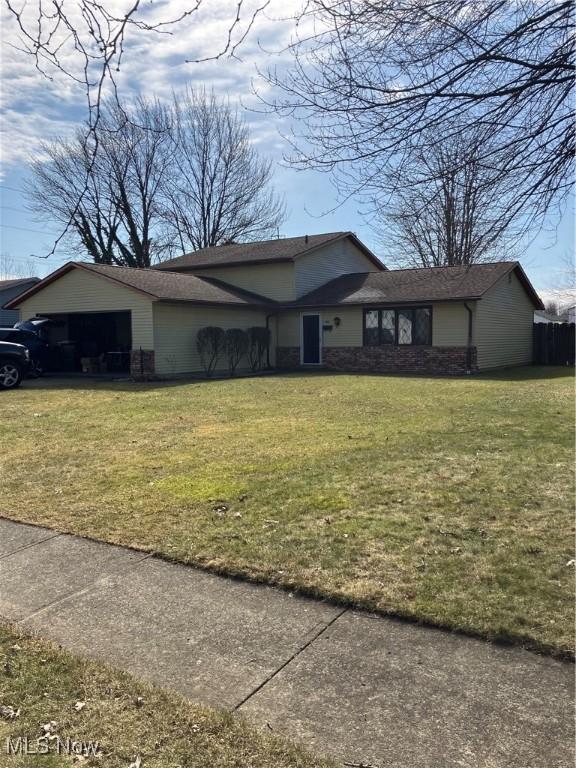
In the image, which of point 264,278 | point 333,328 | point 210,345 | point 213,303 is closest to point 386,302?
point 333,328

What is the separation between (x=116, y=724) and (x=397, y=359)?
65.2ft

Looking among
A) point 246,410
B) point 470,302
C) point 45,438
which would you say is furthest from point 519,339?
point 45,438

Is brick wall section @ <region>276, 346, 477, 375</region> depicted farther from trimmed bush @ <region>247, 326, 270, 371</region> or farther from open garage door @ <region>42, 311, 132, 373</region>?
open garage door @ <region>42, 311, 132, 373</region>

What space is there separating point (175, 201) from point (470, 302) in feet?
77.3

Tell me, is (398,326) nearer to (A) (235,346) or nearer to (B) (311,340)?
(B) (311,340)

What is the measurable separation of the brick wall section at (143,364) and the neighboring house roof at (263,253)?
7.39m

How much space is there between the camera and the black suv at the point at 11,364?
1609 centimetres

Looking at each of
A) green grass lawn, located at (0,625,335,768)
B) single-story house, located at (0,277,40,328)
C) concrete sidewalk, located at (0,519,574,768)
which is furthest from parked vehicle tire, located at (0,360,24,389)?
single-story house, located at (0,277,40,328)

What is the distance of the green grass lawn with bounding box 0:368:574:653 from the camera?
3625 millimetres

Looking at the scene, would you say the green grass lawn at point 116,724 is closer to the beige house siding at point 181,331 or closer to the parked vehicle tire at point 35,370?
the beige house siding at point 181,331

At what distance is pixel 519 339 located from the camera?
953 inches

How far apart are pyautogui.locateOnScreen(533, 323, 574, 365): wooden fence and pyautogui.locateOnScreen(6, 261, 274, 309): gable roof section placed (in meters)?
11.7

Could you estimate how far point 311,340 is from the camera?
23.9m

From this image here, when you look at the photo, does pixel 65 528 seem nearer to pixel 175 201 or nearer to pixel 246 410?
pixel 246 410
